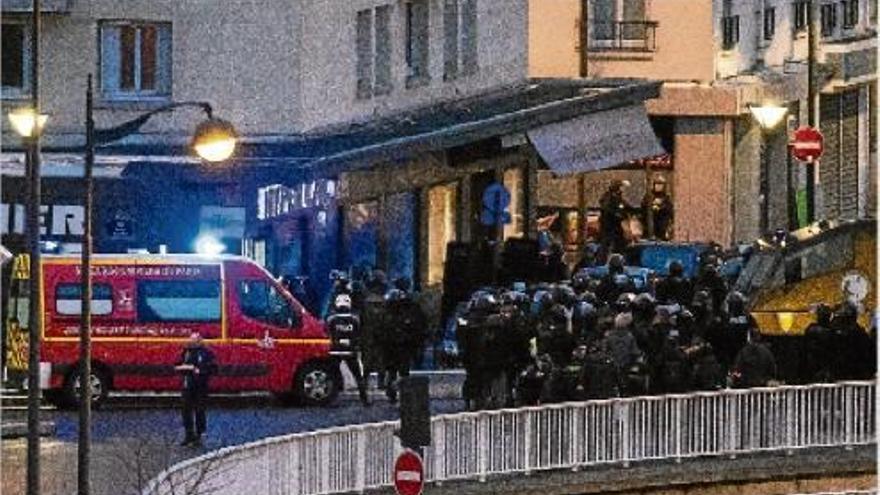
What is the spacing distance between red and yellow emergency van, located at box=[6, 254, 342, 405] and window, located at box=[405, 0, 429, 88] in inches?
792

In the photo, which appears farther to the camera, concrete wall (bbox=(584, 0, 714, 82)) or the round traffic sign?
concrete wall (bbox=(584, 0, 714, 82))

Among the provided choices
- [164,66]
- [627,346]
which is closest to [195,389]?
[627,346]

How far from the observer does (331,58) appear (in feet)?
252

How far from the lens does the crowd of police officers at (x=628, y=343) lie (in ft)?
141

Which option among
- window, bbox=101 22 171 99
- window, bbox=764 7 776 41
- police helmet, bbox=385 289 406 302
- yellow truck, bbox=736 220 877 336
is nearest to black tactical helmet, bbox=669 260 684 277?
yellow truck, bbox=736 220 877 336

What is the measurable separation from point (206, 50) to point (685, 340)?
1444 inches

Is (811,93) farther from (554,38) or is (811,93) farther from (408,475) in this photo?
(408,475)

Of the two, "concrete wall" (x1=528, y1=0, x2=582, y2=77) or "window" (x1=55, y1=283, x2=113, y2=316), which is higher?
"concrete wall" (x1=528, y1=0, x2=582, y2=77)

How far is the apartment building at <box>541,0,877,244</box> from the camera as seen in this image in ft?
223

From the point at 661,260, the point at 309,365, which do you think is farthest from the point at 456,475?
the point at 661,260

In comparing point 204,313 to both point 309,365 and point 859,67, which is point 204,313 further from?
point 859,67

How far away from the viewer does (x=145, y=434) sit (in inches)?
1903

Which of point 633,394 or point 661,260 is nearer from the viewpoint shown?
point 633,394

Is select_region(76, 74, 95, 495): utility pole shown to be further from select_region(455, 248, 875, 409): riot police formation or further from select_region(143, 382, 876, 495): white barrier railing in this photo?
select_region(455, 248, 875, 409): riot police formation
